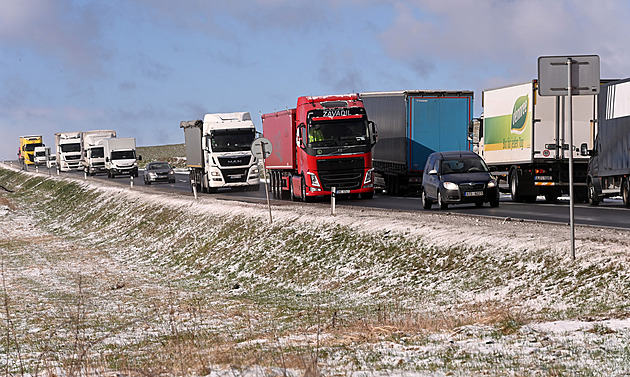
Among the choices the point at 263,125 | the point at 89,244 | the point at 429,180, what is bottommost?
the point at 89,244

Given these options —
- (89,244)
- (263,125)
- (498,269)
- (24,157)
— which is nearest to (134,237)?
(89,244)

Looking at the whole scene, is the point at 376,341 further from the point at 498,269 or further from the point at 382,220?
the point at 382,220

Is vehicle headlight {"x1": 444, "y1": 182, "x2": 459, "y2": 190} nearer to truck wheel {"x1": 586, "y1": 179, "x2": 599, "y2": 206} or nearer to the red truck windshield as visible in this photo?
truck wheel {"x1": 586, "y1": 179, "x2": 599, "y2": 206}

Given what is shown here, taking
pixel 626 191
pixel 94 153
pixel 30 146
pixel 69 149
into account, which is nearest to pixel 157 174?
pixel 94 153

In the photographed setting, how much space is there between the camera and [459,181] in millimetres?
25938

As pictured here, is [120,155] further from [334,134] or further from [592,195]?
[592,195]

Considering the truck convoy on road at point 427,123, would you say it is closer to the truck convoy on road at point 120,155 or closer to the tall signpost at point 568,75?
the tall signpost at point 568,75

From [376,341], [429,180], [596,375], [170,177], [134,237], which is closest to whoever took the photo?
[596,375]

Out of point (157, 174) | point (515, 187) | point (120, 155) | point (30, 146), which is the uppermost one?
point (30, 146)

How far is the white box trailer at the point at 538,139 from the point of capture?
Result: 96.0 feet

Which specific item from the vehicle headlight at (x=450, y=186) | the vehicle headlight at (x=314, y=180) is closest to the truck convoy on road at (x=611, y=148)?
the vehicle headlight at (x=450, y=186)

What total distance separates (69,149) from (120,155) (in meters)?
15.3

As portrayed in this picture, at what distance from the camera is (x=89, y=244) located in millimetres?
34469

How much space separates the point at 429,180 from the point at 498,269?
12536mm
